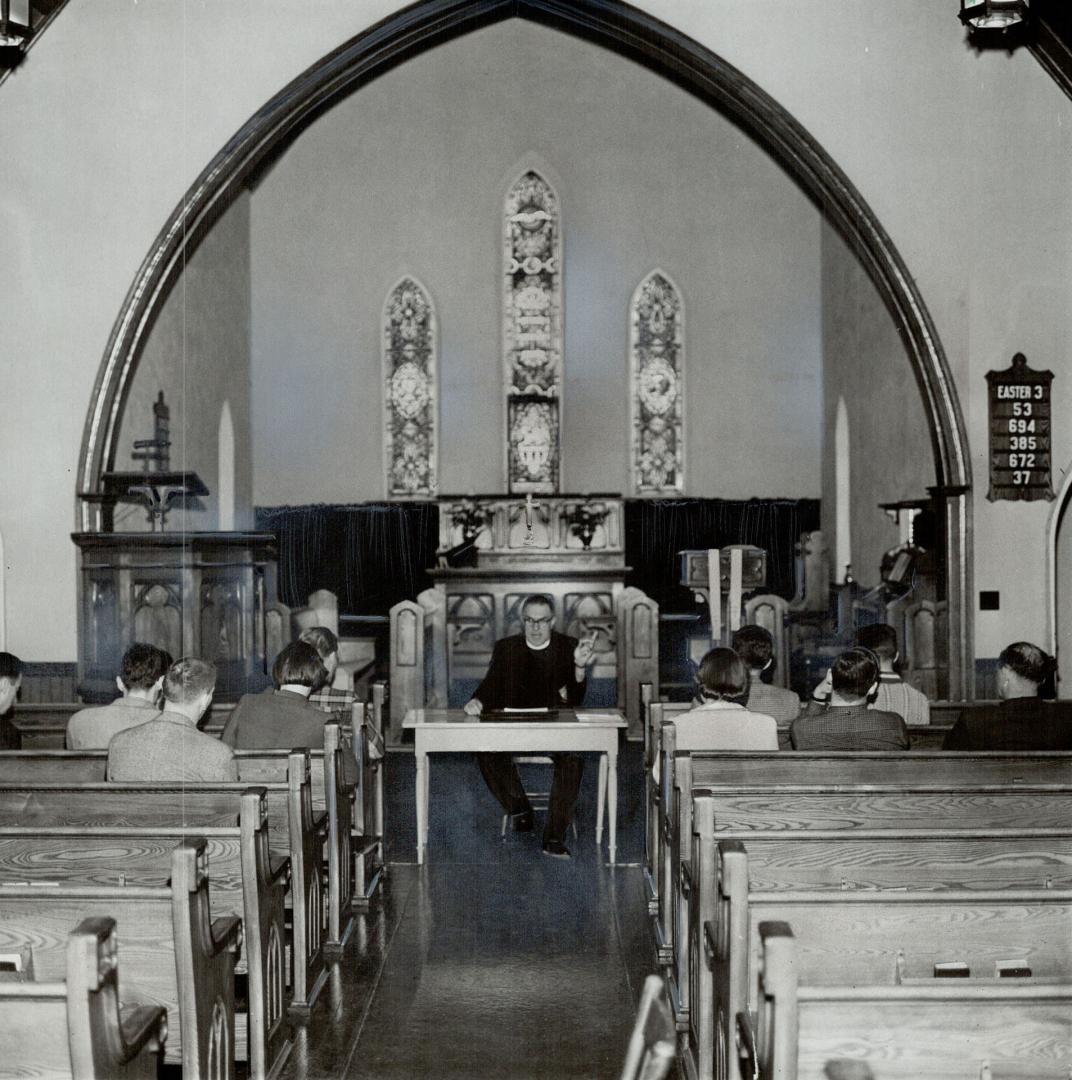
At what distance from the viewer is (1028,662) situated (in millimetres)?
4562

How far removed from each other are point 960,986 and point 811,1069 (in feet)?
1.02

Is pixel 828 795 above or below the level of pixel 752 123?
below

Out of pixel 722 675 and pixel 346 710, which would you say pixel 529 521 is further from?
pixel 722 675

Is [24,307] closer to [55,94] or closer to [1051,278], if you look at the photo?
[55,94]

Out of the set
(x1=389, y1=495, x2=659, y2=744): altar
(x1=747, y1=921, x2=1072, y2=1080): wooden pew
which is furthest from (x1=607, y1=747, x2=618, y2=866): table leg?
(x1=747, y1=921, x2=1072, y2=1080): wooden pew

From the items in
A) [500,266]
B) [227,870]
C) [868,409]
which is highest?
[500,266]

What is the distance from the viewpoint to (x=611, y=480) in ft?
49.0

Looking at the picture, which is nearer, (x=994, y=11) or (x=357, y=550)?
(x=994, y=11)

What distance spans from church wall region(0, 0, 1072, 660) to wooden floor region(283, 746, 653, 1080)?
12.1 ft

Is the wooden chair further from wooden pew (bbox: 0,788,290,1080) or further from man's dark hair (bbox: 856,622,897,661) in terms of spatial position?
man's dark hair (bbox: 856,622,897,661)

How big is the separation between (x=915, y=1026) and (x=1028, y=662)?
8.50 ft

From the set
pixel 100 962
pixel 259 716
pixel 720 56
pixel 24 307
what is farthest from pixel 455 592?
pixel 100 962

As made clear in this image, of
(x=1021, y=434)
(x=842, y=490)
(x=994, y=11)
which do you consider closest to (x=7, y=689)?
(x=994, y=11)

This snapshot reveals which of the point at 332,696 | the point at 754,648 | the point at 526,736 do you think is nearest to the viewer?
the point at 754,648
